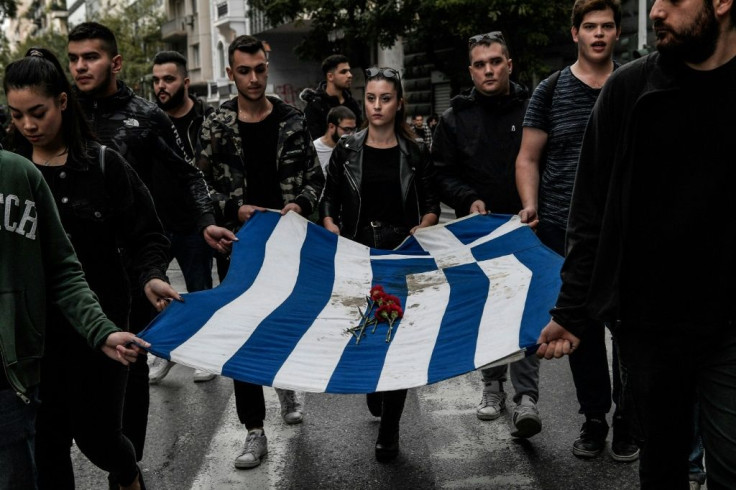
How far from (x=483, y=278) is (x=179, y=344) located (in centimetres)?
161

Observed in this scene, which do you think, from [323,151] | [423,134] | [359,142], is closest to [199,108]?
[323,151]

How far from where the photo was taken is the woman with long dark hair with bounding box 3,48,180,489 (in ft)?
11.3

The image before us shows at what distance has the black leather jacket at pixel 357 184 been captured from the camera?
525 cm

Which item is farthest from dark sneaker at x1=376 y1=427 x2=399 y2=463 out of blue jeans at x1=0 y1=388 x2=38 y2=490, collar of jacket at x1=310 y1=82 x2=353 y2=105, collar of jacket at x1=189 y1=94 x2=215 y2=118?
collar of jacket at x1=310 y1=82 x2=353 y2=105

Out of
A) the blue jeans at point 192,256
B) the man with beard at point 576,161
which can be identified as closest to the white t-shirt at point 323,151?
the blue jeans at point 192,256

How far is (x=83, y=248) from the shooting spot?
3701 mm

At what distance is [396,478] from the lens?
4.64 meters

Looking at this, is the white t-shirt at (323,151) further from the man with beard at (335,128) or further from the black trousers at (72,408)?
the black trousers at (72,408)

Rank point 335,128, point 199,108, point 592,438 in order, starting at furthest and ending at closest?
point 335,128 → point 199,108 → point 592,438

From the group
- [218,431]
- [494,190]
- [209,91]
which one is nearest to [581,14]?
[494,190]

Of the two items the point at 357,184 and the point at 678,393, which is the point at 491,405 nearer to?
the point at 357,184

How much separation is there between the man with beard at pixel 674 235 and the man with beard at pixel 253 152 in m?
2.41

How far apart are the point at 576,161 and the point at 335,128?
401 centimetres

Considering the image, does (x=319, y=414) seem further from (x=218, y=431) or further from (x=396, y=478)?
(x=396, y=478)
